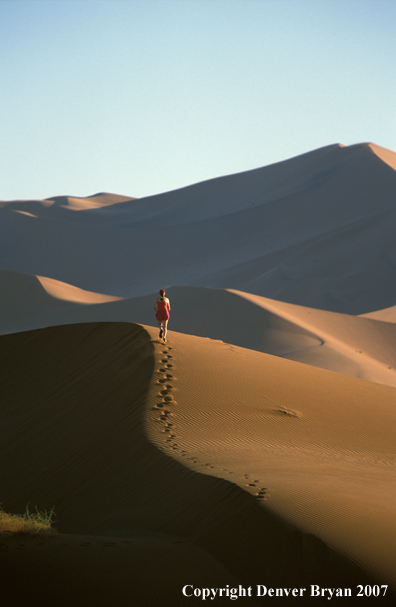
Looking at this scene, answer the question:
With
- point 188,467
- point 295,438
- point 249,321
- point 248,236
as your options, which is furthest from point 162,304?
point 248,236

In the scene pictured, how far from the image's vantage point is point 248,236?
213ft

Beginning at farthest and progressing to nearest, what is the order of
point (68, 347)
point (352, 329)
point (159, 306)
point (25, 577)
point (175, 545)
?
1. point (352, 329)
2. point (68, 347)
3. point (159, 306)
4. point (175, 545)
5. point (25, 577)

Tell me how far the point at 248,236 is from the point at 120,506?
2318 inches

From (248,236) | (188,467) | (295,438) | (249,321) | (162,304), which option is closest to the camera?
(188,467)

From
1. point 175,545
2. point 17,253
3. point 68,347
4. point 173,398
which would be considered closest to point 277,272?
point 17,253

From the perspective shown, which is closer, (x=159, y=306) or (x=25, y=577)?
(x=25, y=577)

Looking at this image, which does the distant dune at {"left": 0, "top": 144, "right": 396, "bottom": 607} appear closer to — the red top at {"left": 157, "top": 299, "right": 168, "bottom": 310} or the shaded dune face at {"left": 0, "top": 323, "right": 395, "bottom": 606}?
the shaded dune face at {"left": 0, "top": 323, "right": 395, "bottom": 606}

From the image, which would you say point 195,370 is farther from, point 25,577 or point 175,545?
point 25,577

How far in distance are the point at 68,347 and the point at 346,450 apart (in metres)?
6.86

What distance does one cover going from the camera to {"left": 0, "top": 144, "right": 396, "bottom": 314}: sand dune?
48906 millimetres

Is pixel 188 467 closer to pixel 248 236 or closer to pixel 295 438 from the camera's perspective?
pixel 295 438

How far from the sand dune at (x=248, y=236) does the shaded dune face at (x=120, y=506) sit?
3435 centimetres

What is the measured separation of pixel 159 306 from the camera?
11.6m

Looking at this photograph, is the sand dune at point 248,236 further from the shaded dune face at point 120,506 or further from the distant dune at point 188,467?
the shaded dune face at point 120,506
